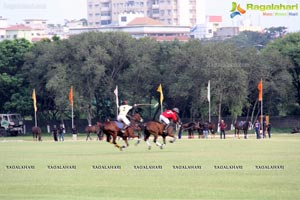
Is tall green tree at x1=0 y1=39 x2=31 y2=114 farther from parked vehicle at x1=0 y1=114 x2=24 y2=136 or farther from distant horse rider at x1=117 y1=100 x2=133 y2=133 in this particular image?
distant horse rider at x1=117 y1=100 x2=133 y2=133

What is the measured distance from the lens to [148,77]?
91.2 m

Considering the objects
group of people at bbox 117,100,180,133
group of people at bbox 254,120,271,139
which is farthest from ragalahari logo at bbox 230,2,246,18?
group of people at bbox 117,100,180,133

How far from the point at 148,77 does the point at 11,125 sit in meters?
14.0

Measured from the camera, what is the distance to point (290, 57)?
92.3 m

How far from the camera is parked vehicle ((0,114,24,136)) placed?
86.6 meters

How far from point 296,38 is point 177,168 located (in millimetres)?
72112

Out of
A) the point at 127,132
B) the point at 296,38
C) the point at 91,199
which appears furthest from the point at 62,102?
the point at 91,199

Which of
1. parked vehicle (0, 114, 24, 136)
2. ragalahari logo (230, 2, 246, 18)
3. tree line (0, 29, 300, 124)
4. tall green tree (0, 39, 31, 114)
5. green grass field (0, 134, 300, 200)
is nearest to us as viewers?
green grass field (0, 134, 300, 200)

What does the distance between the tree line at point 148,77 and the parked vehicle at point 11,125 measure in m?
2.79

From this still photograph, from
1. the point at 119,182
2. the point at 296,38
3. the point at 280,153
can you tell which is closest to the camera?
the point at 119,182

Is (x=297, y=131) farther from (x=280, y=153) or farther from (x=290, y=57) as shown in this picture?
(x=280, y=153)

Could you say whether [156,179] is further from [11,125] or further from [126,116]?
[11,125]

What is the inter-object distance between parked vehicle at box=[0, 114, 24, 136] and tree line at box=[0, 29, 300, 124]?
9.17ft

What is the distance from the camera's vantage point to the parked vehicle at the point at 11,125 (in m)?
86.6
